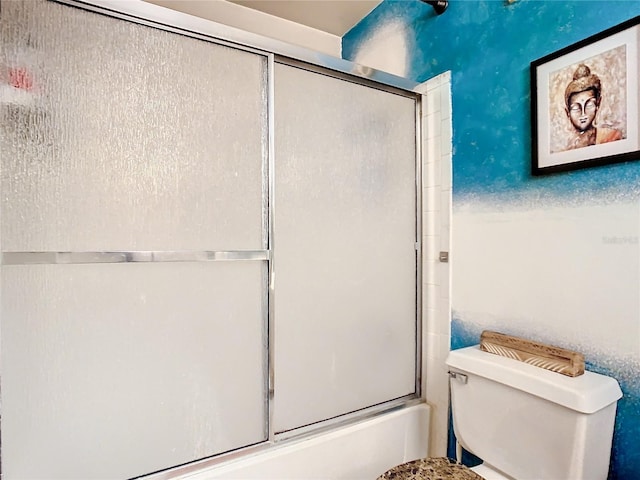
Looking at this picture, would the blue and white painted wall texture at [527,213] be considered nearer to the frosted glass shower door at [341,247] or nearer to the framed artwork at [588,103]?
the framed artwork at [588,103]

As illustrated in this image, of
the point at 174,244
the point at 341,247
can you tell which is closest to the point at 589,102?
the point at 341,247

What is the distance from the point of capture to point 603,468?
111 centimetres

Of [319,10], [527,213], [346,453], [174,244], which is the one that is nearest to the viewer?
[174,244]

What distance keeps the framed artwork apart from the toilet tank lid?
628 mm

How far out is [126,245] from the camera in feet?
3.84

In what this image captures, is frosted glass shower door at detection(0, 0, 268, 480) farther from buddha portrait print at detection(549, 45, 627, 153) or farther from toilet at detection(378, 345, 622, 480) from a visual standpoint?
buddha portrait print at detection(549, 45, 627, 153)

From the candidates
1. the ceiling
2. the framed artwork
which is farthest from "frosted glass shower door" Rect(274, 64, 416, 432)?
the ceiling

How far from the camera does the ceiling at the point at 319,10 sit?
205 centimetres

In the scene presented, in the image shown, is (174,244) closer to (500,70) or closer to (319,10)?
(500,70)

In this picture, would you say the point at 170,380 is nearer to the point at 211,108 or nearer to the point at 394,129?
the point at 211,108

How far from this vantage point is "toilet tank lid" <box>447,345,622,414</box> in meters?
1.04

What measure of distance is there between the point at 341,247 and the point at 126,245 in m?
0.77

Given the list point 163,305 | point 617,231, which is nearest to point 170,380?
point 163,305

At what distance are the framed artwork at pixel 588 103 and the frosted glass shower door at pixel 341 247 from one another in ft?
1.87
